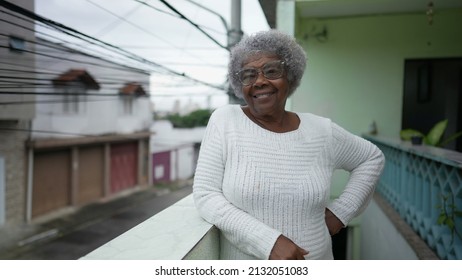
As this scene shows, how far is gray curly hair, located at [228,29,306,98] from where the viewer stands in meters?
1.24

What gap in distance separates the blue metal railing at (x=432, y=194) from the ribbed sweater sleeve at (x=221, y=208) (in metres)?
1.07

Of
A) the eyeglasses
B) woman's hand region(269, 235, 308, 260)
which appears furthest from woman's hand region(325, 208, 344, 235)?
the eyeglasses

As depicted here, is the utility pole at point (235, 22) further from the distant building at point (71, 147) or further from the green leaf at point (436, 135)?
the distant building at point (71, 147)

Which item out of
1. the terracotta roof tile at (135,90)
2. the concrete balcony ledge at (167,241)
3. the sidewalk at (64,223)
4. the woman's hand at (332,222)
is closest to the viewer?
the concrete balcony ledge at (167,241)

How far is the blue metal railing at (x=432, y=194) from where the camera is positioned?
5.79 ft

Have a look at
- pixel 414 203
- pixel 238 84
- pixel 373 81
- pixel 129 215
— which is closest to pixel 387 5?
pixel 373 81

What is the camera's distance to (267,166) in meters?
1.18

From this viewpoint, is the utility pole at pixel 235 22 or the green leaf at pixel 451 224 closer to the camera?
the green leaf at pixel 451 224

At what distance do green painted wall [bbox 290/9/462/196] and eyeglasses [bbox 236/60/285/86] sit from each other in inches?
127

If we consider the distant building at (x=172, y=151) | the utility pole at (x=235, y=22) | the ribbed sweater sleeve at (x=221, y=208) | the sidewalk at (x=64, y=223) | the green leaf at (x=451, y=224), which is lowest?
the sidewalk at (x=64, y=223)

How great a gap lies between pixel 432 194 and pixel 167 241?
1.70 meters

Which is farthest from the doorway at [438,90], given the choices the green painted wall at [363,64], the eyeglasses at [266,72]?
the eyeglasses at [266,72]

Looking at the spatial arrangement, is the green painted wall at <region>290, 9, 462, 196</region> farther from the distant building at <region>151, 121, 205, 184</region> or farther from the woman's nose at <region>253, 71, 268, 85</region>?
the distant building at <region>151, 121, 205, 184</region>
